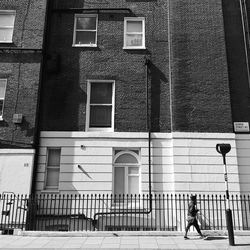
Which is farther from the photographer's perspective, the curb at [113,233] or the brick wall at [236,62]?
the brick wall at [236,62]

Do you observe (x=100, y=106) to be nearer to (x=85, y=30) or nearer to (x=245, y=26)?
(x=85, y=30)

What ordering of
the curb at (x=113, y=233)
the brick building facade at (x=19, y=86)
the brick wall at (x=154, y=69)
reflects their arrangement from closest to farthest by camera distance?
the curb at (x=113, y=233)
the brick building facade at (x=19, y=86)
the brick wall at (x=154, y=69)

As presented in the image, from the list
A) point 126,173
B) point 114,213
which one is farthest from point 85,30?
point 114,213

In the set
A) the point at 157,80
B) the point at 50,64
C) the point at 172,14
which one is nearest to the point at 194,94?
the point at 157,80

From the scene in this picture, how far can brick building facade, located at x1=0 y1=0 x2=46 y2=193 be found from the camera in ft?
43.1

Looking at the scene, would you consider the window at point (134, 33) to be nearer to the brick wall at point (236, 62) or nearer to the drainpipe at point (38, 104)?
the drainpipe at point (38, 104)

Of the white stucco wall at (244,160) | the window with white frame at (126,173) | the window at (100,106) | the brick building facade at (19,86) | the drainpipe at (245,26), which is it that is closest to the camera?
the brick building facade at (19,86)

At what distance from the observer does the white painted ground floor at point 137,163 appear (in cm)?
1336

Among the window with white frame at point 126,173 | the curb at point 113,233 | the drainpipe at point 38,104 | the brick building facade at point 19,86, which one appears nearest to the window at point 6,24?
the brick building facade at point 19,86

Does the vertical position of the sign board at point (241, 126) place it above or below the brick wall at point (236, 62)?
below

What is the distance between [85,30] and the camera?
15.8m

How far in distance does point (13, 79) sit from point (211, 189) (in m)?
10.3

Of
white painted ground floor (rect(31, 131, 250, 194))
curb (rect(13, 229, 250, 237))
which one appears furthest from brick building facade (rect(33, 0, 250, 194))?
curb (rect(13, 229, 250, 237))

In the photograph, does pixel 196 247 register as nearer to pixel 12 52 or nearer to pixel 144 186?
pixel 144 186
